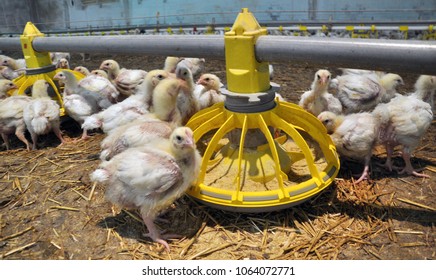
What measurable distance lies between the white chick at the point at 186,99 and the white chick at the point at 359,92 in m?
1.57

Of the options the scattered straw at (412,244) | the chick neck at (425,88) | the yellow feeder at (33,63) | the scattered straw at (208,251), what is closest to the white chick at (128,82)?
the yellow feeder at (33,63)

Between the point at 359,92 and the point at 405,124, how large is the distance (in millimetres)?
918

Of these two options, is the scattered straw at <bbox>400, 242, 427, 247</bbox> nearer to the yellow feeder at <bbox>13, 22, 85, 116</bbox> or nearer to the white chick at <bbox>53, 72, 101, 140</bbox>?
the white chick at <bbox>53, 72, 101, 140</bbox>

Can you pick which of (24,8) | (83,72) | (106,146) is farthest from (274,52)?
(24,8)

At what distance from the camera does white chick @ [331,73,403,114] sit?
11.6 feet

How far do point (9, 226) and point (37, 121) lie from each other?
139cm

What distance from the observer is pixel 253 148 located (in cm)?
248

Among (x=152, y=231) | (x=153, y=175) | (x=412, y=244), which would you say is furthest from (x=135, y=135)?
(x=412, y=244)

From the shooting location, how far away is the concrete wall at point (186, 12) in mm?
9206

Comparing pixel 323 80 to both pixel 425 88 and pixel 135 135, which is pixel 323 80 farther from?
pixel 135 135

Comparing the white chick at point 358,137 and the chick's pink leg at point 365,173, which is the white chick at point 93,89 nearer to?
the white chick at point 358,137

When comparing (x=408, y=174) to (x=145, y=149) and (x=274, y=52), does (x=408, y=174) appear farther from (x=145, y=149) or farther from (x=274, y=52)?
(x=145, y=149)

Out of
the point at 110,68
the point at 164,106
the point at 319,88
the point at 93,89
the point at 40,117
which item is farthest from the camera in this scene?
the point at 110,68

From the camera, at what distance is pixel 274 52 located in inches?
81.1
